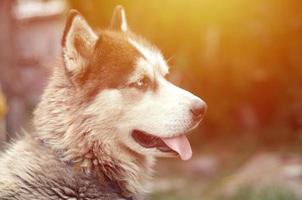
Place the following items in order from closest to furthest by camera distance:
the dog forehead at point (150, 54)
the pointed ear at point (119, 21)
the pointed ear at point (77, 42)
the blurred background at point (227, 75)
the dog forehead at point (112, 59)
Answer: the pointed ear at point (77, 42) < the dog forehead at point (112, 59) < the dog forehead at point (150, 54) < the pointed ear at point (119, 21) < the blurred background at point (227, 75)

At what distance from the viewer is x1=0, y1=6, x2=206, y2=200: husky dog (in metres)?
3.49

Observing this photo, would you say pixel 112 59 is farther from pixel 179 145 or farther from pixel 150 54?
pixel 179 145

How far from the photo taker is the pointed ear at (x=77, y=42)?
346cm

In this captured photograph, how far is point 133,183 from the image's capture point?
3.71m

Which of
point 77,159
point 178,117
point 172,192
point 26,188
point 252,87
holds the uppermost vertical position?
point 252,87

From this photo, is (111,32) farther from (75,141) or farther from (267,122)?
(267,122)

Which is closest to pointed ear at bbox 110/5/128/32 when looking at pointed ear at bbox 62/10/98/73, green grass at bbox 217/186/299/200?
pointed ear at bbox 62/10/98/73

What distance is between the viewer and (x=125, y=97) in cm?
360

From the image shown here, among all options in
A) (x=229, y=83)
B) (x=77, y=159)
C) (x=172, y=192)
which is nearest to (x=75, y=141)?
(x=77, y=159)

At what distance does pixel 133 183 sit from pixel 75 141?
0.36m

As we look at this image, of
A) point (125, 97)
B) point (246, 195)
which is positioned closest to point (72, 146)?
point (125, 97)

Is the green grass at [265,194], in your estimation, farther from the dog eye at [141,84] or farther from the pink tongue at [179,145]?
the dog eye at [141,84]

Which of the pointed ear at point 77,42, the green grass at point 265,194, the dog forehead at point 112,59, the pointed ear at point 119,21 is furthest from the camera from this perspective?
the green grass at point 265,194

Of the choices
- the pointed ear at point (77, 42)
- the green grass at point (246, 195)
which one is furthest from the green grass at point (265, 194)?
the pointed ear at point (77, 42)
